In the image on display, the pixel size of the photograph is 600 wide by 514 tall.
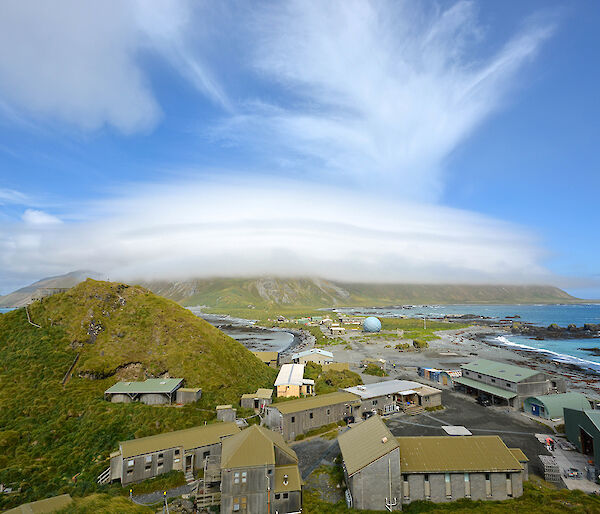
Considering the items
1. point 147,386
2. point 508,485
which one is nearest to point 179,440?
point 147,386

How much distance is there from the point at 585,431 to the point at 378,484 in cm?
2395

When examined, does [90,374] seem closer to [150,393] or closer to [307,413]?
[150,393]

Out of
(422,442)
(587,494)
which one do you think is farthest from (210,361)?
(587,494)

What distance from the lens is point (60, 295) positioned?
52.6 m

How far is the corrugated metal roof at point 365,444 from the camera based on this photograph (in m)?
24.1

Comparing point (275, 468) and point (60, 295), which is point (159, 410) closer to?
point (275, 468)

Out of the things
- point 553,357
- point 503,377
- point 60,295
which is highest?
point 60,295

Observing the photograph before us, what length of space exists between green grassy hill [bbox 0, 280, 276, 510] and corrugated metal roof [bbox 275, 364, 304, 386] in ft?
8.53

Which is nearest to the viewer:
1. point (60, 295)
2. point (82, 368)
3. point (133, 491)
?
point (133, 491)

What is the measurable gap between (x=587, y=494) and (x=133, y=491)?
36522 millimetres

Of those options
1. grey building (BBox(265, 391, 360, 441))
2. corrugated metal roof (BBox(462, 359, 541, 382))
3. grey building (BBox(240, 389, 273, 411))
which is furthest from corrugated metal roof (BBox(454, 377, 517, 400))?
grey building (BBox(240, 389, 273, 411))

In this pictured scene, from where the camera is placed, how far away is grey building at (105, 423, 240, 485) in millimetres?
27781

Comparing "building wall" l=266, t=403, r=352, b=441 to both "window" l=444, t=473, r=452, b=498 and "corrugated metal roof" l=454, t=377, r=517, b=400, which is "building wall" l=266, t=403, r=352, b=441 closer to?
"window" l=444, t=473, r=452, b=498

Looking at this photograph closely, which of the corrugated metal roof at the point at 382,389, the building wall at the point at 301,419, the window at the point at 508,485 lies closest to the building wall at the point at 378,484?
the window at the point at 508,485
